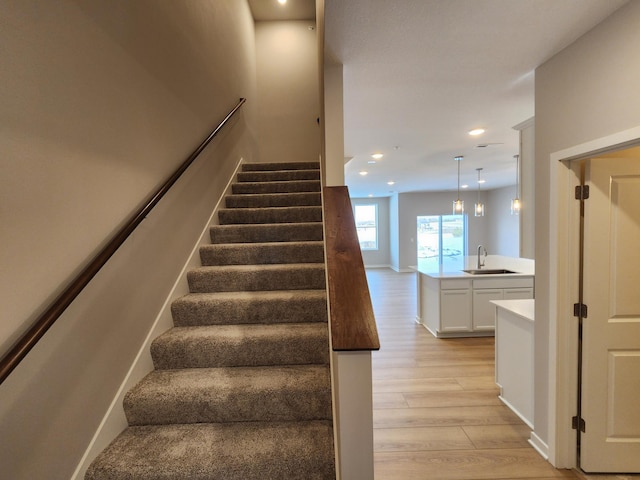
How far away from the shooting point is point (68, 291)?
1106 mm

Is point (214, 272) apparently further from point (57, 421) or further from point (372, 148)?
point (372, 148)

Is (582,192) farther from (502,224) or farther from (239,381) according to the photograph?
(502,224)

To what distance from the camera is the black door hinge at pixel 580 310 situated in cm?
187

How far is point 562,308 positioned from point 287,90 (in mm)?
4544

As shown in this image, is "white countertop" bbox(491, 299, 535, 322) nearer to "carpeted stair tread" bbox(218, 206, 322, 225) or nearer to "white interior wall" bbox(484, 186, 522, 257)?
"carpeted stair tread" bbox(218, 206, 322, 225)

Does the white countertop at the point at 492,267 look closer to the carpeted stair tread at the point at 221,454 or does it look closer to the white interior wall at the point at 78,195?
the carpeted stair tread at the point at 221,454

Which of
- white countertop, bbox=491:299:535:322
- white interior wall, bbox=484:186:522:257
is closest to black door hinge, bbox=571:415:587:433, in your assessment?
white countertop, bbox=491:299:535:322

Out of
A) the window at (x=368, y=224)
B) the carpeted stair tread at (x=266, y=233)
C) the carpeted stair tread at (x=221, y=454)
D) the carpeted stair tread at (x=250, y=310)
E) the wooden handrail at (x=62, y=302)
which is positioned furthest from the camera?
the window at (x=368, y=224)

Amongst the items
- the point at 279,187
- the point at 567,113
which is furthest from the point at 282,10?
the point at 567,113

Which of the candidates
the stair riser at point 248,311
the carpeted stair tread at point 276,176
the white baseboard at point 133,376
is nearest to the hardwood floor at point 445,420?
the stair riser at point 248,311

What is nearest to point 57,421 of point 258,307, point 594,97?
point 258,307

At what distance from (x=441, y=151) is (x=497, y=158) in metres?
1.29

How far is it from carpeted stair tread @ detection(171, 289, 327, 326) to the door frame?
1.49 metres

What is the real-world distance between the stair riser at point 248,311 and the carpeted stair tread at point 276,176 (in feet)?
6.48
